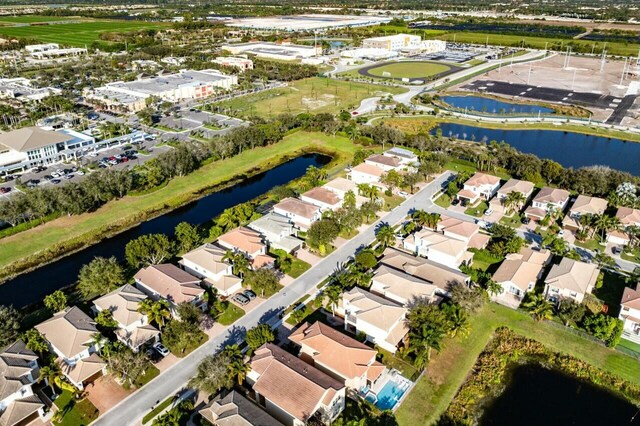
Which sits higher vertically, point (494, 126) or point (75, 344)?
point (494, 126)

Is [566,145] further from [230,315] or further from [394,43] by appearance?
[394,43]

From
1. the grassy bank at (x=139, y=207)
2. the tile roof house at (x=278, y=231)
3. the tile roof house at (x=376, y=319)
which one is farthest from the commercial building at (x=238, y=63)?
the tile roof house at (x=376, y=319)

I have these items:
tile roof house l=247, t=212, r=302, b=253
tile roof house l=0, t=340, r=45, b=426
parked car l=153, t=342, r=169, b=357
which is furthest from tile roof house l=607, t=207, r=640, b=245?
tile roof house l=0, t=340, r=45, b=426

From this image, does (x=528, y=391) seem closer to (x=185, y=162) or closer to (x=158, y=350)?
(x=158, y=350)

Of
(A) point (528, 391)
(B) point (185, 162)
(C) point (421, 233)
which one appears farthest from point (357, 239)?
(B) point (185, 162)

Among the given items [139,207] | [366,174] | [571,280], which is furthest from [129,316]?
[571,280]

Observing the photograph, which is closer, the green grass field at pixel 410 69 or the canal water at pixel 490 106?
the canal water at pixel 490 106

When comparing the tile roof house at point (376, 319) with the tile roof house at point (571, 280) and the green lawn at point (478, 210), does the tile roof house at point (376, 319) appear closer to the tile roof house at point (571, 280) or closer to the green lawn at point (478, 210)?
the tile roof house at point (571, 280)
